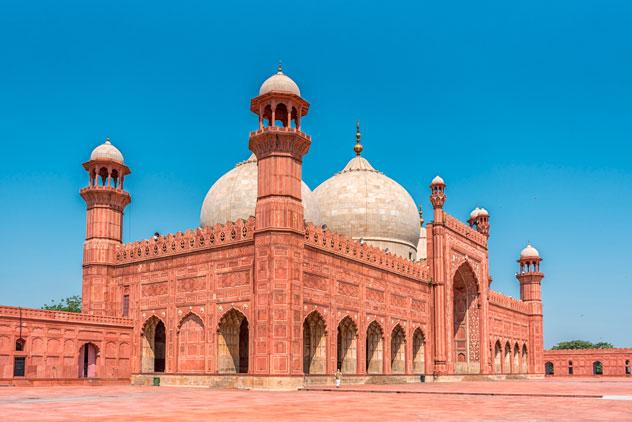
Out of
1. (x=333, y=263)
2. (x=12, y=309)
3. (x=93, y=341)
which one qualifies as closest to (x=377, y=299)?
(x=333, y=263)

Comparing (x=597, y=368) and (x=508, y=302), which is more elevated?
(x=508, y=302)

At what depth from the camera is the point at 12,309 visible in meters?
24.7

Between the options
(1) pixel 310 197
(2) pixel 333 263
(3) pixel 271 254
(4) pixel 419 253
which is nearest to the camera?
(3) pixel 271 254

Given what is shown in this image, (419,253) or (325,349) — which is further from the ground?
(419,253)

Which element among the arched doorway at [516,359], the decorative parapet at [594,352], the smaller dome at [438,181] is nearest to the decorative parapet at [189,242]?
the smaller dome at [438,181]

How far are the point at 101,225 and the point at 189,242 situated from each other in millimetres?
5311

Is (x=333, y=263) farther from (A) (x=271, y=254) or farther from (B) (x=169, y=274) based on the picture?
(B) (x=169, y=274)

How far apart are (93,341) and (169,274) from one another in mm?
3832

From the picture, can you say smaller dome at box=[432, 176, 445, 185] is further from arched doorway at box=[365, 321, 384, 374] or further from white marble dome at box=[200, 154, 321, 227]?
arched doorway at box=[365, 321, 384, 374]

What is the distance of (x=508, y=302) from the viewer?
48.0 m

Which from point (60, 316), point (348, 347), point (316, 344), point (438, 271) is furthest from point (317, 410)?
point (438, 271)

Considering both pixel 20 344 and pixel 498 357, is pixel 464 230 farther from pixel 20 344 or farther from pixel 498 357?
pixel 20 344

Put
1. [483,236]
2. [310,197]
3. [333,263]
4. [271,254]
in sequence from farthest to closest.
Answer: [483,236]
[310,197]
[333,263]
[271,254]

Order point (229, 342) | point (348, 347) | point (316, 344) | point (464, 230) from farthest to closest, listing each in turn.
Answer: point (464, 230), point (348, 347), point (316, 344), point (229, 342)
